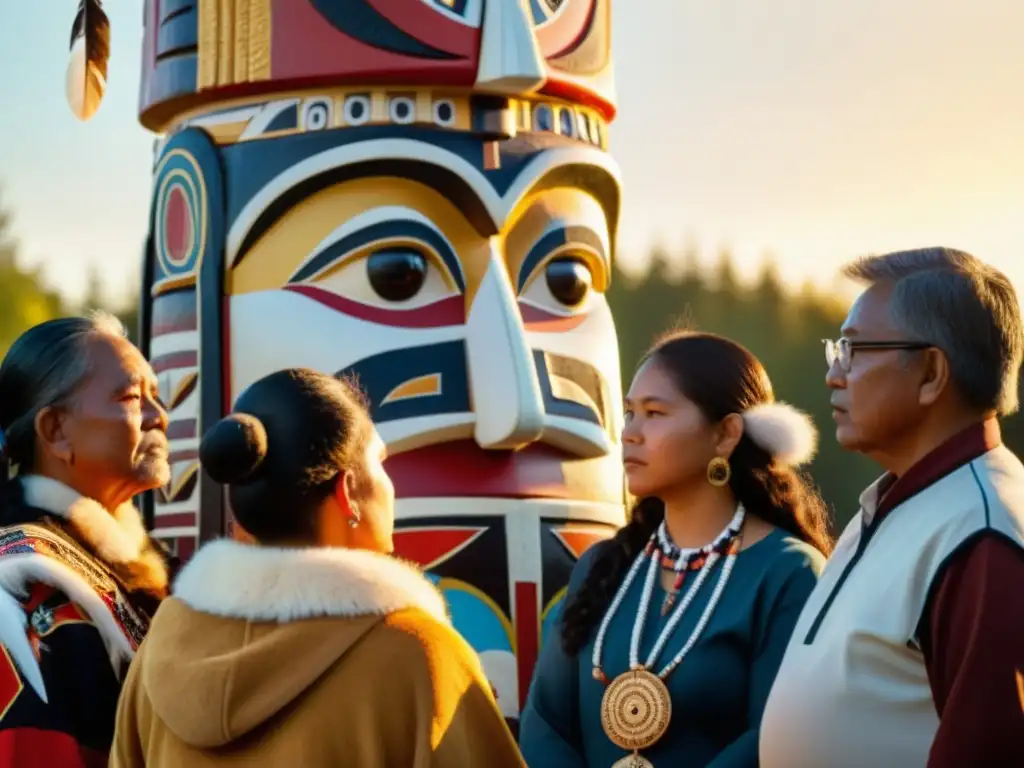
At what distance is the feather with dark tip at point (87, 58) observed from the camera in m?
7.01

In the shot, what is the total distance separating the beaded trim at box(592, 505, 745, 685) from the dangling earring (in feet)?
0.30

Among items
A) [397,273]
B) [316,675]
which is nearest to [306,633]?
[316,675]

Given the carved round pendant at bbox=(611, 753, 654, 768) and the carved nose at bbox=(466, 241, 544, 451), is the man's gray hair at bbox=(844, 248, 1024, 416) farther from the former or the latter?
the carved nose at bbox=(466, 241, 544, 451)

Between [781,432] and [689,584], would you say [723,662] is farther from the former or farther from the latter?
[781,432]

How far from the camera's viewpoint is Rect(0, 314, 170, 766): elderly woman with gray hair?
3.31m

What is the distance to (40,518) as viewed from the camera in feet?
11.8

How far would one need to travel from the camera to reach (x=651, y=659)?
368 cm

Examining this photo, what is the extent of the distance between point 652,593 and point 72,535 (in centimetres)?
142

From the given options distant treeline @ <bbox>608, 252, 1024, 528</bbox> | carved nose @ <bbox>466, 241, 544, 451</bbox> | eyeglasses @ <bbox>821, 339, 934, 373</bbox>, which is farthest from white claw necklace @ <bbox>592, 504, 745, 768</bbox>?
distant treeline @ <bbox>608, 252, 1024, 528</bbox>

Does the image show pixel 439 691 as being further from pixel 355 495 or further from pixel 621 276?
pixel 621 276

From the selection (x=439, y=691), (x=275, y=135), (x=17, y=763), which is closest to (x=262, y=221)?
(x=275, y=135)

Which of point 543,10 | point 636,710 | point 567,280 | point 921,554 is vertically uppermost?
point 543,10

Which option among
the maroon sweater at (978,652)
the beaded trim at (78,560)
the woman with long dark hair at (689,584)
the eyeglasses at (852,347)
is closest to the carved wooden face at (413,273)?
the woman with long dark hair at (689,584)

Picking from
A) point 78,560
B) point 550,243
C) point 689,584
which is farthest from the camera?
point 550,243
